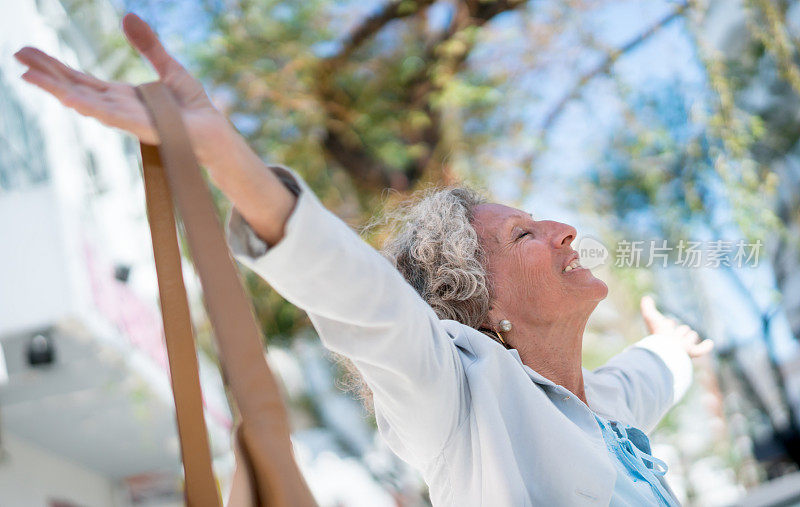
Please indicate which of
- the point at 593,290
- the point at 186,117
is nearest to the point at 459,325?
the point at 593,290

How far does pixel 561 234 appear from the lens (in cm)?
156

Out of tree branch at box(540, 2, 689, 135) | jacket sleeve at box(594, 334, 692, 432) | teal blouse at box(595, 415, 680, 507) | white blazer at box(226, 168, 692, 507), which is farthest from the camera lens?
tree branch at box(540, 2, 689, 135)

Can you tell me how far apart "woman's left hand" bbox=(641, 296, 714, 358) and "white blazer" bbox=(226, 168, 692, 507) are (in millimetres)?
794

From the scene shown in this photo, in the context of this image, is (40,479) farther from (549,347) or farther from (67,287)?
(549,347)

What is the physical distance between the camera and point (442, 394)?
3.79ft

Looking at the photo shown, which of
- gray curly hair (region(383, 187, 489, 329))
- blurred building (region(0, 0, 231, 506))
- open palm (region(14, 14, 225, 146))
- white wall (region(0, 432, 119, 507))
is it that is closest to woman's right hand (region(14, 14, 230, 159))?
open palm (region(14, 14, 225, 146))

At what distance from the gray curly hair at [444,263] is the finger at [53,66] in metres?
0.82

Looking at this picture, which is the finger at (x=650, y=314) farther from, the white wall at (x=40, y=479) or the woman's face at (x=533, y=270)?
the white wall at (x=40, y=479)

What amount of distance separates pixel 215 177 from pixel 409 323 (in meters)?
0.31

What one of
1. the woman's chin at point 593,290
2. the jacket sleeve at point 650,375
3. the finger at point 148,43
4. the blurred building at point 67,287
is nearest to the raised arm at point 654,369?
the jacket sleeve at point 650,375

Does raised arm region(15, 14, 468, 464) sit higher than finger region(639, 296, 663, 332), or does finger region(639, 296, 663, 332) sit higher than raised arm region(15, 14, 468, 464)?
raised arm region(15, 14, 468, 464)

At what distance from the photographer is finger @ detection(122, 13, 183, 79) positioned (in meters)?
0.84

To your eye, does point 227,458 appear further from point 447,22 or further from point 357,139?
point 447,22

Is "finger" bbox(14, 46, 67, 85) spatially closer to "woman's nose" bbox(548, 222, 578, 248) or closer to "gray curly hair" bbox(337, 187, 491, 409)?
"gray curly hair" bbox(337, 187, 491, 409)
